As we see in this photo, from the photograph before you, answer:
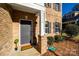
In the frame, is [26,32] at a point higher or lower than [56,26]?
lower

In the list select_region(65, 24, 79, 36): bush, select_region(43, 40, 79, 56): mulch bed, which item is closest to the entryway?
select_region(43, 40, 79, 56): mulch bed

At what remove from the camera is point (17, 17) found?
24.1ft

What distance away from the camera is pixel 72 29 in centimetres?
1142

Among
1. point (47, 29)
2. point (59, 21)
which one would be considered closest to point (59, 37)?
point (47, 29)

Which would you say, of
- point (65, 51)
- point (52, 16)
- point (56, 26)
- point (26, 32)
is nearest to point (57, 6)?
point (52, 16)

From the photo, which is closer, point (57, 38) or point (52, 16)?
point (57, 38)

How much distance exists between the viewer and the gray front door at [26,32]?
7.79 meters

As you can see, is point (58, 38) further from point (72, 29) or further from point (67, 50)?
point (67, 50)

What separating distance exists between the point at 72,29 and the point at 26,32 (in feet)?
17.3

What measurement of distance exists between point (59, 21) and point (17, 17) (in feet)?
19.8

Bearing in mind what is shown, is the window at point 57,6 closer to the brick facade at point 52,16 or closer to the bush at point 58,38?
the brick facade at point 52,16

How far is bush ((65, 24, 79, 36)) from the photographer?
425 inches

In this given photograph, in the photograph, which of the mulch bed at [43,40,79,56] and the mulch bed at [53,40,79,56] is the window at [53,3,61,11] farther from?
the mulch bed at [53,40,79,56]

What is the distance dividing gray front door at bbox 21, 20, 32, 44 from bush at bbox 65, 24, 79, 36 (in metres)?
4.45
